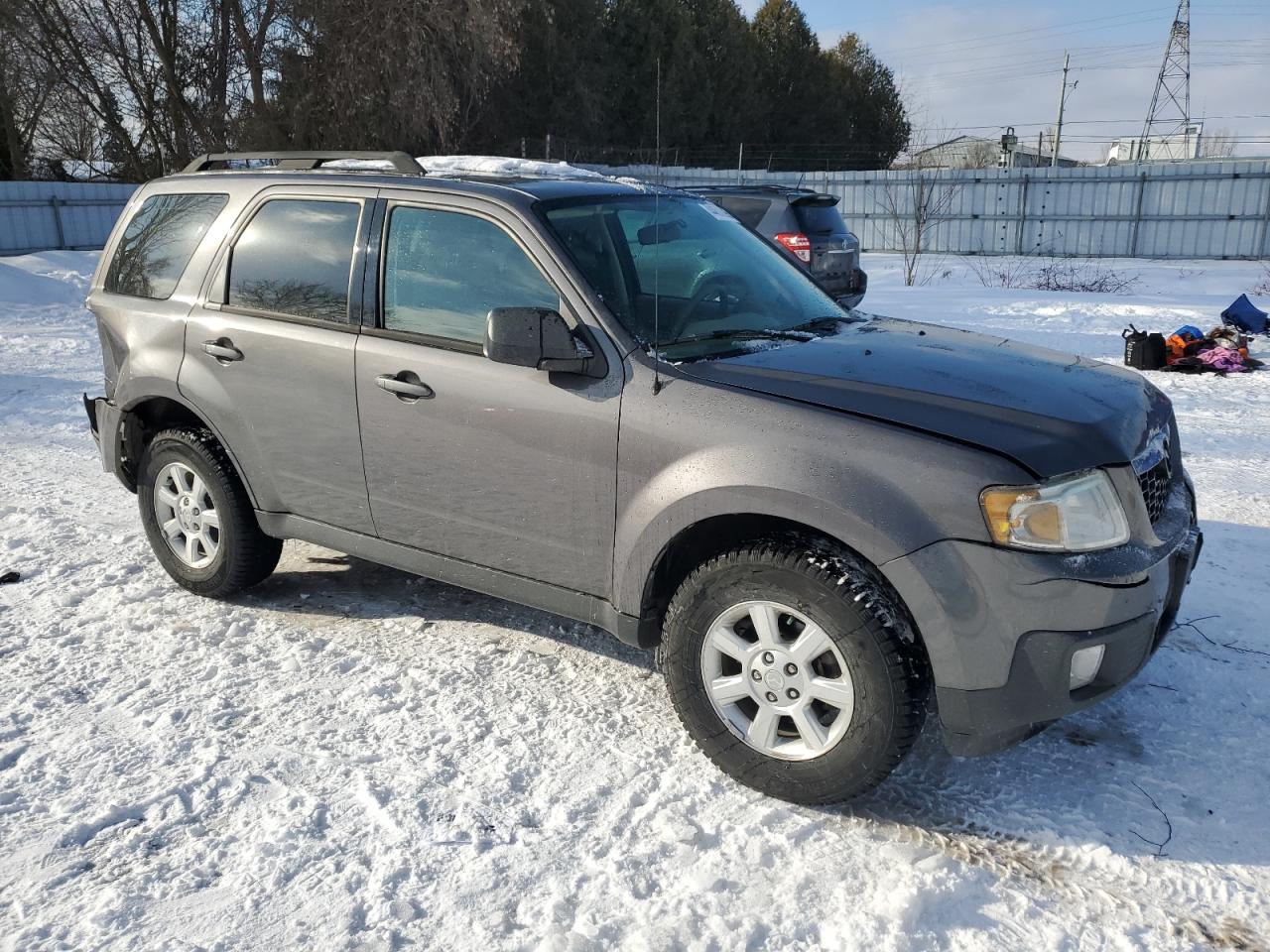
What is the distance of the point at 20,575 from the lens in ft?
15.8

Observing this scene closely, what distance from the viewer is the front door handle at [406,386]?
363 cm

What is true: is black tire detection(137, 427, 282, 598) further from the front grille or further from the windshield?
the front grille

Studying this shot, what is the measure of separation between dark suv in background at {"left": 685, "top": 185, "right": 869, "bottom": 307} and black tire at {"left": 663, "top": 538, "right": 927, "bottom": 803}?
819 cm

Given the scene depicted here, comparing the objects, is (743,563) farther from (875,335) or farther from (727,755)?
(875,335)

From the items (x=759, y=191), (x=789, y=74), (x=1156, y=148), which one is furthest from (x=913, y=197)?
(x=789, y=74)

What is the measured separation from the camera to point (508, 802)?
308cm

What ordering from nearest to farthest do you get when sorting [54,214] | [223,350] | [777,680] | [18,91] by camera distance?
[777,680]
[223,350]
[54,214]
[18,91]

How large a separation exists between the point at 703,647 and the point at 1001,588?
36.0 inches

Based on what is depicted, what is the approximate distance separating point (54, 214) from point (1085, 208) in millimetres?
24239

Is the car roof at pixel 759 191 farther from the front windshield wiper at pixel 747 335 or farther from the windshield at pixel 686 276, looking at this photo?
the front windshield wiper at pixel 747 335

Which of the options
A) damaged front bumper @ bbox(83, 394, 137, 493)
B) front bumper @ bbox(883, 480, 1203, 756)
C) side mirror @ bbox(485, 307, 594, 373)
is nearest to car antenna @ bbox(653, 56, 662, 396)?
side mirror @ bbox(485, 307, 594, 373)

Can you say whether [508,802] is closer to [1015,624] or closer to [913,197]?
[1015,624]

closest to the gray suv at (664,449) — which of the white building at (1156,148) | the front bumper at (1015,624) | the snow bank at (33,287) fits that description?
the front bumper at (1015,624)

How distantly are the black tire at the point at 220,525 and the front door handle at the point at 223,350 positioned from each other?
0.40m
